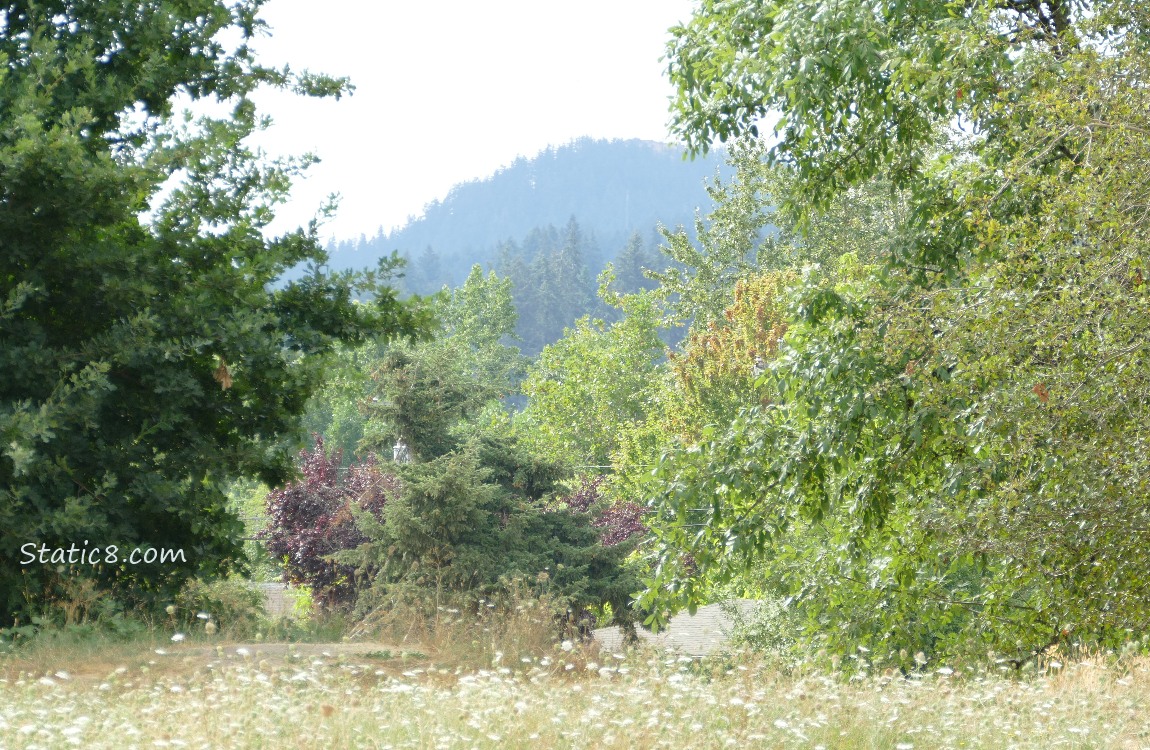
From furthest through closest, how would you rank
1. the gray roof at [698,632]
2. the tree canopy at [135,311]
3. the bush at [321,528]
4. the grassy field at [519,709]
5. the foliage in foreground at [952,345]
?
the gray roof at [698,632], the bush at [321,528], the tree canopy at [135,311], the foliage in foreground at [952,345], the grassy field at [519,709]

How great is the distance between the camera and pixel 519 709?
580 centimetres

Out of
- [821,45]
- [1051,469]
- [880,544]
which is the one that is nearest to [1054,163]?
[821,45]

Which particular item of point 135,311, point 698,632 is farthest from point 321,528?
point 135,311

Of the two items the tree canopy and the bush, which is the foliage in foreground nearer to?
the tree canopy

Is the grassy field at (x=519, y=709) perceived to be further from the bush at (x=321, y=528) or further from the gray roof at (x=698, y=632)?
the bush at (x=321, y=528)

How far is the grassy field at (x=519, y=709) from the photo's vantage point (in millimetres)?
5316

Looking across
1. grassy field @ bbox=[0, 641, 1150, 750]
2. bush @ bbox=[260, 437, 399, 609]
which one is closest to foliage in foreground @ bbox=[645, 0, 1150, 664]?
grassy field @ bbox=[0, 641, 1150, 750]

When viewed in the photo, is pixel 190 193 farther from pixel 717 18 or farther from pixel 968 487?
pixel 968 487

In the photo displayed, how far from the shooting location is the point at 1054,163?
8805 mm

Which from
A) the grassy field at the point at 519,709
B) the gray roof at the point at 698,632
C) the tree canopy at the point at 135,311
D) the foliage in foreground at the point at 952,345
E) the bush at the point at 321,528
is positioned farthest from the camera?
the gray roof at the point at 698,632

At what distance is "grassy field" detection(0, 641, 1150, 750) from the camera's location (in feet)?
17.4

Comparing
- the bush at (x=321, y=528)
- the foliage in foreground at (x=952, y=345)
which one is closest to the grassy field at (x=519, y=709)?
the foliage in foreground at (x=952, y=345)

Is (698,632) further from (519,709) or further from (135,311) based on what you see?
(519,709)

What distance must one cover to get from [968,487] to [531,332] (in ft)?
370
